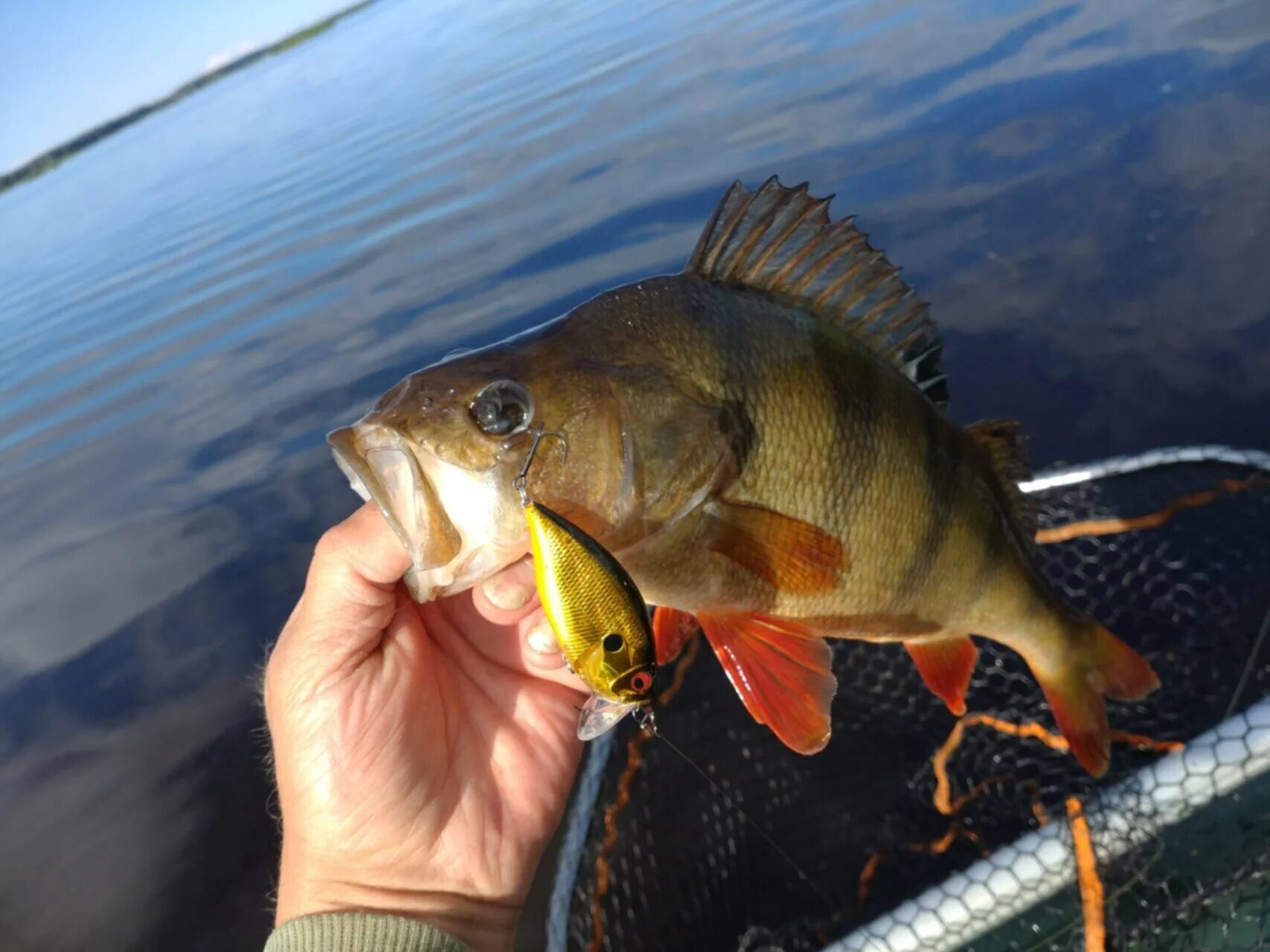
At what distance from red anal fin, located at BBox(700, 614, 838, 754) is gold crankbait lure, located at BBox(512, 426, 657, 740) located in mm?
467

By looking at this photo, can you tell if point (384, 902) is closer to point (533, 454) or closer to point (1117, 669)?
point (533, 454)

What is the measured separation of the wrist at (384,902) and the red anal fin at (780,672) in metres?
0.99

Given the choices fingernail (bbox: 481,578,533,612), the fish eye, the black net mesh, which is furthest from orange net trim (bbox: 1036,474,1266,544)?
the fish eye

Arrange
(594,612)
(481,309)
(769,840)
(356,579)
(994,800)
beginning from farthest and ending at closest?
(481,309) → (994,800) → (769,840) → (356,579) → (594,612)

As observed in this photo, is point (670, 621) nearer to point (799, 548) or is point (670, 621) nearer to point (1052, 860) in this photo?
point (799, 548)

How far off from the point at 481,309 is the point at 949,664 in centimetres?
750

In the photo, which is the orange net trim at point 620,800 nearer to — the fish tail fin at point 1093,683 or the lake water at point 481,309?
the fish tail fin at point 1093,683

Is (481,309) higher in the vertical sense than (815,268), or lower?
lower

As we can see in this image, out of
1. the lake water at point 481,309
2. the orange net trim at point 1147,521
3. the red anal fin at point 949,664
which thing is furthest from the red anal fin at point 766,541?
the lake water at point 481,309

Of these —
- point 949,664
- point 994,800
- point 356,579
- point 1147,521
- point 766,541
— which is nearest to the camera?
point 766,541

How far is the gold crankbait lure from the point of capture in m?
1.29

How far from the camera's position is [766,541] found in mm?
1692

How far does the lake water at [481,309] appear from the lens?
183 inches

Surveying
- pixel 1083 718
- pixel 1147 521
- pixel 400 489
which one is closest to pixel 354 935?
pixel 400 489
